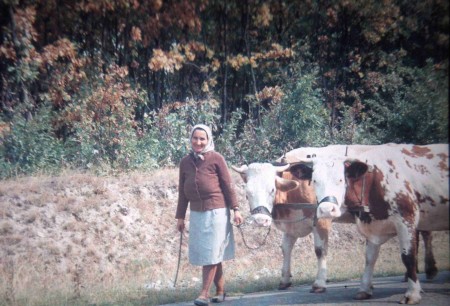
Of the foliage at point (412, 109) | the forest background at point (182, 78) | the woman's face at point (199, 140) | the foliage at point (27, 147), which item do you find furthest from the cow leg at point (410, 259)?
the foliage at point (27, 147)

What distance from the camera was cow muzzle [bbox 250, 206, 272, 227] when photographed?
19.9 feet

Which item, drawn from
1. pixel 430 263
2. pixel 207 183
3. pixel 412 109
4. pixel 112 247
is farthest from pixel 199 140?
pixel 112 247

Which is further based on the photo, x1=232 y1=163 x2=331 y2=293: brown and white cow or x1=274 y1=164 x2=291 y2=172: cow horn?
x1=274 y1=164 x2=291 y2=172: cow horn

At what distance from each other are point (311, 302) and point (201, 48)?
11834 millimetres

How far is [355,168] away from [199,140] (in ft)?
6.09

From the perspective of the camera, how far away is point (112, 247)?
10.8 m

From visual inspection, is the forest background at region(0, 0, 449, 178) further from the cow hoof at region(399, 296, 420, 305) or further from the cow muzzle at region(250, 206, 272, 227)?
the cow hoof at region(399, 296, 420, 305)

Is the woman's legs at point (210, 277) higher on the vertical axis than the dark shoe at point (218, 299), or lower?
higher

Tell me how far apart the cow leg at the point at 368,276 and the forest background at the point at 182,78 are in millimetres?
3267

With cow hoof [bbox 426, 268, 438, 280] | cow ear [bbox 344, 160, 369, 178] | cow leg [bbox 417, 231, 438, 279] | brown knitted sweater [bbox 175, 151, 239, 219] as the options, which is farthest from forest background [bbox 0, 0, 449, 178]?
brown knitted sweater [bbox 175, 151, 239, 219]

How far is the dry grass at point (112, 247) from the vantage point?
8.38 meters

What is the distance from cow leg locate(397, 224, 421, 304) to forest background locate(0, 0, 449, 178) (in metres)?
3.69

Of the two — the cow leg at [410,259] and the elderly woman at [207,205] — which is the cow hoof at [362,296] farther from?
the elderly woman at [207,205]

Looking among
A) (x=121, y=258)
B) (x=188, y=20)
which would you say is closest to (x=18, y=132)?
(x=121, y=258)
